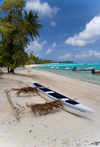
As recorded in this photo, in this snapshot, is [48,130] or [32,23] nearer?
[48,130]

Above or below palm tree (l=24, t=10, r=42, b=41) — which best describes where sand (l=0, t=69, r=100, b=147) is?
below

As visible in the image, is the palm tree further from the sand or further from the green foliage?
the sand

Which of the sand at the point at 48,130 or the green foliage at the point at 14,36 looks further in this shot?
the green foliage at the point at 14,36

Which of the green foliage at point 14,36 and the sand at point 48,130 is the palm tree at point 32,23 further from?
the sand at point 48,130

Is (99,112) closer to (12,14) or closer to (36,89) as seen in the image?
(36,89)

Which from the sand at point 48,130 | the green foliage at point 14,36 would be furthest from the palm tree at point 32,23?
the sand at point 48,130

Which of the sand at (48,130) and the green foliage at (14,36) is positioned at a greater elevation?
the green foliage at (14,36)

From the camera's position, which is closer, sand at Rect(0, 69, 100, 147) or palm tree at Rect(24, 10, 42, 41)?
sand at Rect(0, 69, 100, 147)

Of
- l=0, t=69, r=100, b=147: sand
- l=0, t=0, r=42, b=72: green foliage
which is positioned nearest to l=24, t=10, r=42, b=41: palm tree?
l=0, t=0, r=42, b=72: green foliage

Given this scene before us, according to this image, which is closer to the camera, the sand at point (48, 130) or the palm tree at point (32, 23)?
the sand at point (48, 130)

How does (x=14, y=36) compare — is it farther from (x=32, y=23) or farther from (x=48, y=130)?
(x=48, y=130)

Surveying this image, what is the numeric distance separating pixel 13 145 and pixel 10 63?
15123mm

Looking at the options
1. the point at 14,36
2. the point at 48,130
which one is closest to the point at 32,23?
the point at 14,36

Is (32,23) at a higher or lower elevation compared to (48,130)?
higher
